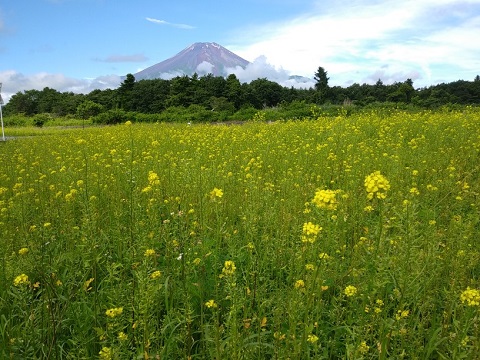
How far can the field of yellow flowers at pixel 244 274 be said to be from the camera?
5.11ft

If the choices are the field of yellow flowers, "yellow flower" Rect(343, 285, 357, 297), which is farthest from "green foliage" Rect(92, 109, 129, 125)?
"yellow flower" Rect(343, 285, 357, 297)

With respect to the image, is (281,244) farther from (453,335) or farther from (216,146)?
(216,146)

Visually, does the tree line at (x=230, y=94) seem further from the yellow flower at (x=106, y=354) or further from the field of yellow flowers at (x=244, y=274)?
the yellow flower at (x=106, y=354)

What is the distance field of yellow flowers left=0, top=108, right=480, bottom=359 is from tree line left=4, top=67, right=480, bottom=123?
23890 mm

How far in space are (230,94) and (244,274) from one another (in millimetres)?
30812

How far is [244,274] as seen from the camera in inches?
91.7

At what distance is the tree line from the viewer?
30.0 metres

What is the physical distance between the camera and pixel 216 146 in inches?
271

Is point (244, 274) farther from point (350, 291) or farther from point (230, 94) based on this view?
point (230, 94)

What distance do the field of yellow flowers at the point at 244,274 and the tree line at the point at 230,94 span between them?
23.9 metres

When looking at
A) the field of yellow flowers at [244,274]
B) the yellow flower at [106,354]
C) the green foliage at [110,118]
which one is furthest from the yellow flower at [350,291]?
the green foliage at [110,118]

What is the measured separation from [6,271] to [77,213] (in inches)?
62.2

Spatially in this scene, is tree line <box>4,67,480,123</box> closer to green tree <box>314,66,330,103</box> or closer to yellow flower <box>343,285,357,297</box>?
green tree <box>314,66,330,103</box>

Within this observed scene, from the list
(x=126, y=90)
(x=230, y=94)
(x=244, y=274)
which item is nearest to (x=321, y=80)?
(x=230, y=94)
